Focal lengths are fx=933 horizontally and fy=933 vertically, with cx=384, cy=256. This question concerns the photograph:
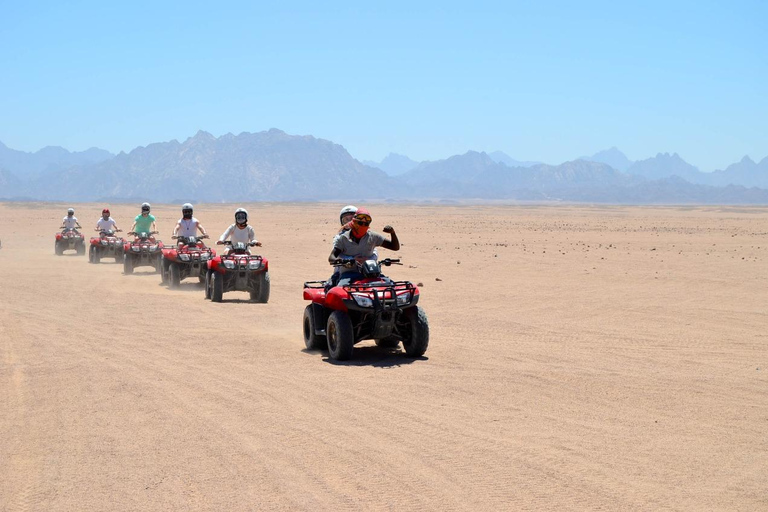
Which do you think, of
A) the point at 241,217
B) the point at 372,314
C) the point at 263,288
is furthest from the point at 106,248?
the point at 372,314

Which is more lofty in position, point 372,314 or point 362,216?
point 362,216

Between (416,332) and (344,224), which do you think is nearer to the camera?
(416,332)

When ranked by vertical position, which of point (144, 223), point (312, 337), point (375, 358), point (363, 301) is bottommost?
point (375, 358)

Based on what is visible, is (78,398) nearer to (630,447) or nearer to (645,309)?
(630,447)

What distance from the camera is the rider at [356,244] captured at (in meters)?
11.3

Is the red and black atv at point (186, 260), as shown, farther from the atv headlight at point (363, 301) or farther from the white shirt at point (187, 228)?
the atv headlight at point (363, 301)

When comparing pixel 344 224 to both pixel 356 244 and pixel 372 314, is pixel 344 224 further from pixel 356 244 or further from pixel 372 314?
pixel 372 314

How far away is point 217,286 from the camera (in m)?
17.6

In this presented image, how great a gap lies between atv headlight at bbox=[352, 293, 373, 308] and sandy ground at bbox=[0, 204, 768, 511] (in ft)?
2.32

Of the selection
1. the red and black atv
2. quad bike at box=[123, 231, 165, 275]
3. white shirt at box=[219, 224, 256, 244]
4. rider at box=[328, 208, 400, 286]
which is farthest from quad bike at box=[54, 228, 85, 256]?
rider at box=[328, 208, 400, 286]

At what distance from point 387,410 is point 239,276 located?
32.3 feet

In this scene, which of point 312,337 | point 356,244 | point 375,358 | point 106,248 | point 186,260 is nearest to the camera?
point 375,358

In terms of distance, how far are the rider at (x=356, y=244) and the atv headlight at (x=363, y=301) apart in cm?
60

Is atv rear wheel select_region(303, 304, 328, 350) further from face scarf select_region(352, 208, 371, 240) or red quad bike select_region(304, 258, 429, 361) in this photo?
face scarf select_region(352, 208, 371, 240)
